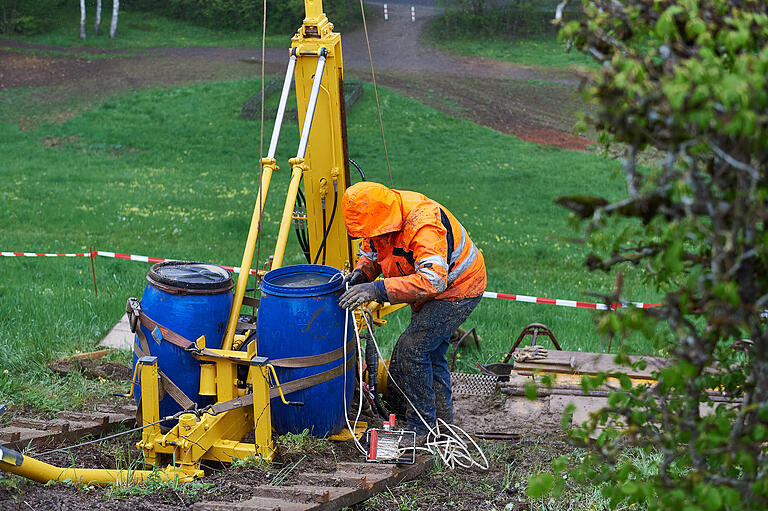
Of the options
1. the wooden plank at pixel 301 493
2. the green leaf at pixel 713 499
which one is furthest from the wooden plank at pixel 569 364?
the green leaf at pixel 713 499

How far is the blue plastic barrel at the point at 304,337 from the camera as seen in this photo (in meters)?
A: 5.04

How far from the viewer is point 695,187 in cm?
224

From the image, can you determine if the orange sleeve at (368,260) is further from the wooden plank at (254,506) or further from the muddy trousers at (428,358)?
the wooden plank at (254,506)

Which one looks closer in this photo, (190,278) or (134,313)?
(134,313)

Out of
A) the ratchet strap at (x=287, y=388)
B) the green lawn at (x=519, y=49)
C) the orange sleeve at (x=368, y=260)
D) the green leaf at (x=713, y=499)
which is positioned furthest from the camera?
the green lawn at (x=519, y=49)

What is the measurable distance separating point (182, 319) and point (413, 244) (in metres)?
1.46

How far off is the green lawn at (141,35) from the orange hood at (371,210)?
26.7m

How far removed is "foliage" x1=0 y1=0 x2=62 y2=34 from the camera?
31.2 metres

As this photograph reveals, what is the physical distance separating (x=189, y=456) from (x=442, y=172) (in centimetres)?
1483

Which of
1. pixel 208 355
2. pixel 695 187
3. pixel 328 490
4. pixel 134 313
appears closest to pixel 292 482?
pixel 328 490

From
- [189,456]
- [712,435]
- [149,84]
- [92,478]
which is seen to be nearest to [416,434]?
[189,456]

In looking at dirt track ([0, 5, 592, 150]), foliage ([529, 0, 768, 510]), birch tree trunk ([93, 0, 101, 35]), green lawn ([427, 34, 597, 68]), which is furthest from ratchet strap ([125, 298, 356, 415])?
birch tree trunk ([93, 0, 101, 35])

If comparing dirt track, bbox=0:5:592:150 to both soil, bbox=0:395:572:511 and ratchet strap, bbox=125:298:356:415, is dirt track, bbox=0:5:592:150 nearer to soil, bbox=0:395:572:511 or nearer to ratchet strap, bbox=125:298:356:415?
soil, bbox=0:395:572:511

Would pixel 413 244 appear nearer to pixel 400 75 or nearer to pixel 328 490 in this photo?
pixel 328 490
